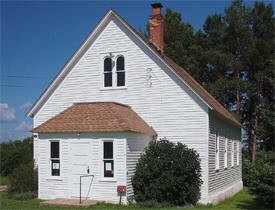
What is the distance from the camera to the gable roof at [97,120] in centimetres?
1592

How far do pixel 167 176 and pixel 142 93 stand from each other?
16.2 ft

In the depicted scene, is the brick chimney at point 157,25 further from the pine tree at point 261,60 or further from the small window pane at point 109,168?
the pine tree at point 261,60

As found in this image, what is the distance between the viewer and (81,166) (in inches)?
642

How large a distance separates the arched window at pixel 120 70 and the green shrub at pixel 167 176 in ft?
14.7

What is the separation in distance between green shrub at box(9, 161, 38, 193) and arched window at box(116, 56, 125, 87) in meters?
6.53

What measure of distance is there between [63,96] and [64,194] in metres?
5.74

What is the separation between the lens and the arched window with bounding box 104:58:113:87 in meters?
19.3

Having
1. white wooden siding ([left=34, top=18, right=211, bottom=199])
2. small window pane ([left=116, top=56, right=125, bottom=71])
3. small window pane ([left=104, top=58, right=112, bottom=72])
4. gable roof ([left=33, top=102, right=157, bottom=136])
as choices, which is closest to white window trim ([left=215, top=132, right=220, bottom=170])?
white wooden siding ([left=34, top=18, right=211, bottom=199])

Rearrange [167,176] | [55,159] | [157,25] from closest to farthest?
[167,176], [55,159], [157,25]

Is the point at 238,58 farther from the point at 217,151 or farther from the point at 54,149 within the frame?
the point at 54,149

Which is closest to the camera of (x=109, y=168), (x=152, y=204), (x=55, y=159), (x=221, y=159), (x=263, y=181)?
(x=263, y=181)

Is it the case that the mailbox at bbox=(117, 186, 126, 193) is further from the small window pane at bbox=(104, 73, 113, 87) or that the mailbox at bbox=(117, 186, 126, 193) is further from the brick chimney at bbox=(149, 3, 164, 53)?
the brick chimney at bbox=(149, 3, 164, 53)

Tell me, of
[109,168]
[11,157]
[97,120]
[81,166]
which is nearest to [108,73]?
[97,120]

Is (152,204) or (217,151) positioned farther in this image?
(217,151)
